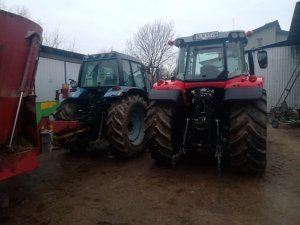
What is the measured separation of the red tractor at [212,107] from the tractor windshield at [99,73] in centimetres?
153

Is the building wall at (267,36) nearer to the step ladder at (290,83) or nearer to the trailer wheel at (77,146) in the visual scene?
the step ladder at (290,83)

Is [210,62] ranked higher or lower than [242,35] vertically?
lower

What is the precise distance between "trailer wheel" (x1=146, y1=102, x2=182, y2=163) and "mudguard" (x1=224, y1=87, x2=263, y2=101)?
3.26ft

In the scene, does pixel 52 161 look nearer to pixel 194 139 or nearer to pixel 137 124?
pixel 137 124

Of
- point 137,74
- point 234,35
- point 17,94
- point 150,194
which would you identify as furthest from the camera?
point 137,74

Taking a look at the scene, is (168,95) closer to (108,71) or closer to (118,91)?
(118,91)

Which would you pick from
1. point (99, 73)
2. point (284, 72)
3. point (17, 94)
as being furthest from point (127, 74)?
point (284, 72)

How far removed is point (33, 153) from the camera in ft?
12.6

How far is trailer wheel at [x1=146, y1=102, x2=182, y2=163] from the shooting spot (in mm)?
5109

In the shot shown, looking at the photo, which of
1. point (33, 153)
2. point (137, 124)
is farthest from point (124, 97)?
point (33, 153)

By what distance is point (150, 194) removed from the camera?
4273 mm

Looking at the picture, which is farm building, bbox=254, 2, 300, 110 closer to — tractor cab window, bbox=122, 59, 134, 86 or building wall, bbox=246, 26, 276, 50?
tractor cab window, bbox=122, 59, 134, 86

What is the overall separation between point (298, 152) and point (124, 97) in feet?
12.5

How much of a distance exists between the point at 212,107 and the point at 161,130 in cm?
93
